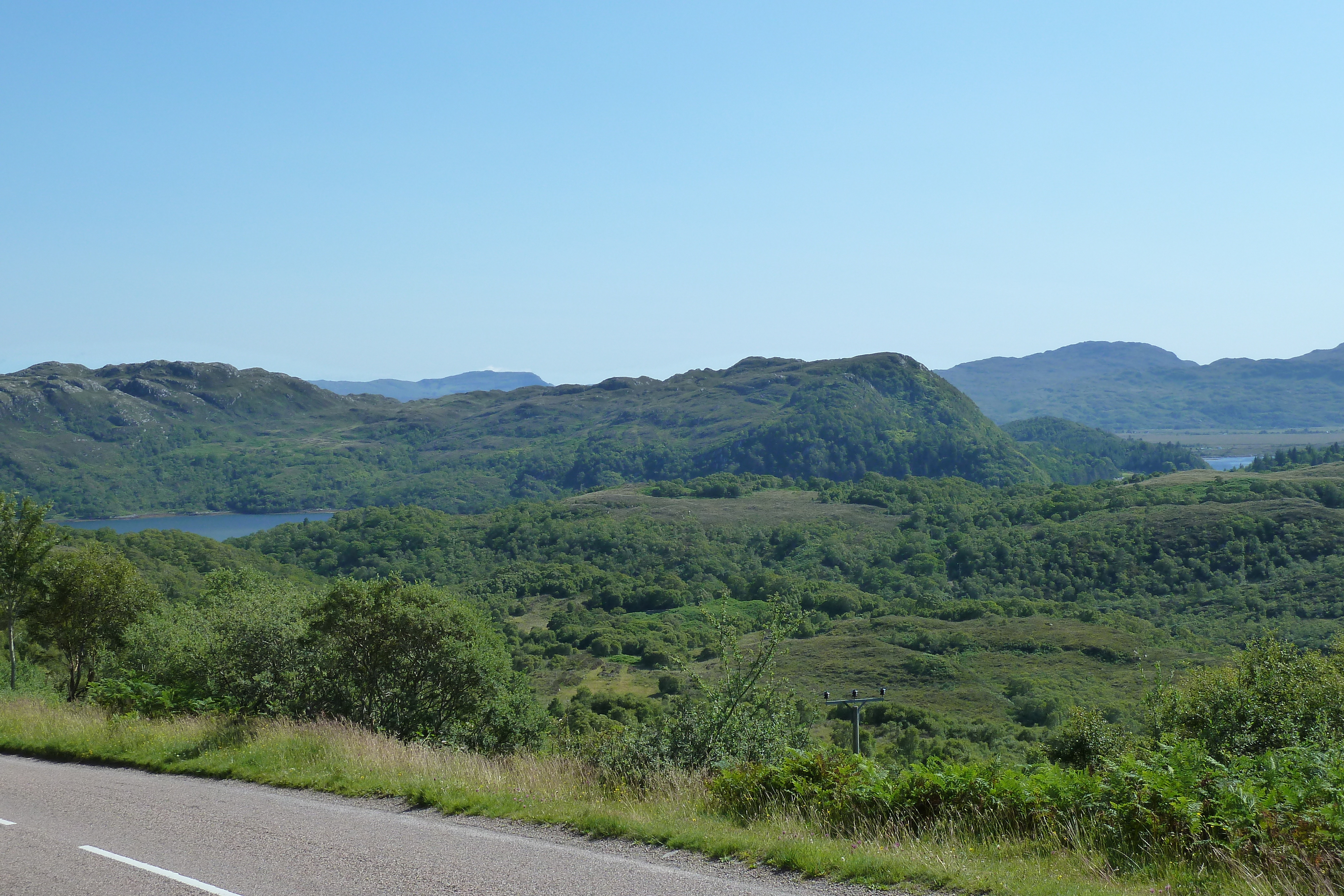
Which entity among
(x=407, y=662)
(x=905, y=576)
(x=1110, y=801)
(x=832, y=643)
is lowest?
(x=905, y=576)

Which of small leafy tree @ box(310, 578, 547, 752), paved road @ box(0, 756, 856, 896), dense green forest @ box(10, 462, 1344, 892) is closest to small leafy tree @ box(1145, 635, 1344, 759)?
dense green forest @ box(10, 462, 1344, 892)

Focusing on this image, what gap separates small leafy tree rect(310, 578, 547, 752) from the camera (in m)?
16.4

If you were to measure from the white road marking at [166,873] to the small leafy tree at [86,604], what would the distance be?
1589 cm

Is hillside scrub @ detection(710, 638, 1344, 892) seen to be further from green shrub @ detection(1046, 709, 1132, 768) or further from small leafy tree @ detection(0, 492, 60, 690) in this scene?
small leafy tree @ detection(0, 492, 60, 690)

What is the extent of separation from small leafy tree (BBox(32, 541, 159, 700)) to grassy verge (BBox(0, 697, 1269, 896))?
769cm

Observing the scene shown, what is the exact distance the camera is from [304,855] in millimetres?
7012

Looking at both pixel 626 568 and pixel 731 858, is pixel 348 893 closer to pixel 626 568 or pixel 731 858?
pixel 731 858

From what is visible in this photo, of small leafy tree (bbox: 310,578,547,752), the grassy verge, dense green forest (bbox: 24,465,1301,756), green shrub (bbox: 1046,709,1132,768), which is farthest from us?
dense green forest (bbox: 24,465,1301,756)

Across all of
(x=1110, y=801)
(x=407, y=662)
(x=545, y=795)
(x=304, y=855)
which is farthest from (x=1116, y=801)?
(x=407, y=662)

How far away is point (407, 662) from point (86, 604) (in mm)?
9926

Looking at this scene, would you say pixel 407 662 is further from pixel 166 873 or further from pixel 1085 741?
pixel 1085 741

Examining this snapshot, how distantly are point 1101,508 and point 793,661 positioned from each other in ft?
289

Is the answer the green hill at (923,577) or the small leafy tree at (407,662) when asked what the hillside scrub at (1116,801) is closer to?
the small leafy tree at (407,662)

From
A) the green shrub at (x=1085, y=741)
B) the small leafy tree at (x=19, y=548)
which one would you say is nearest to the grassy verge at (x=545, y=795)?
the small leafy tree at (x=19, y=548)
